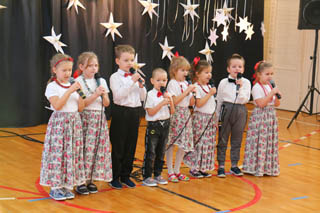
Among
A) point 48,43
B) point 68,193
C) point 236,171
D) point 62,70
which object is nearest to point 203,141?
point 236,171

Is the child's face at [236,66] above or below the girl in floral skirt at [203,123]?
above

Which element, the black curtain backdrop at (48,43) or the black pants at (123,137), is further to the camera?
the black curtain backdrop at (48,43)

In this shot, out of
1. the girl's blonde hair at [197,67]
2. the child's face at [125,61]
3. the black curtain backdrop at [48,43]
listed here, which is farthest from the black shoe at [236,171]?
the black curtain backdrop at [48,43]

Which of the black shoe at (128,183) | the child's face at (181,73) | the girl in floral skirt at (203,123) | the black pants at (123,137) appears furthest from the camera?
the girl in floral skirt at (203,123)

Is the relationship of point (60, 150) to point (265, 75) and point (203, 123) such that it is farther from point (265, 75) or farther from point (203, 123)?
point (265, 75)

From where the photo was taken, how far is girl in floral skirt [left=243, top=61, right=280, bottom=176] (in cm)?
448

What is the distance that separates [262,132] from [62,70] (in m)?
1.96

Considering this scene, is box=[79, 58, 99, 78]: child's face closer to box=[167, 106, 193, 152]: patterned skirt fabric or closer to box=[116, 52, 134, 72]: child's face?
box=[116, 52, 134, 72]: child's face

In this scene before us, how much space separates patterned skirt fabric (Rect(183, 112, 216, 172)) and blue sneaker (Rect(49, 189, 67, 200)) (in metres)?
1.29

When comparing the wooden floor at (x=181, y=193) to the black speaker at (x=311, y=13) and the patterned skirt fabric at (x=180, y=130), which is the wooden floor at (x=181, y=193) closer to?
the patterned skirt fabric at (x=180, y=130)

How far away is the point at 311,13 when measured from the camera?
6.91 metres

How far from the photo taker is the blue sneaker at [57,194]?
141 inches

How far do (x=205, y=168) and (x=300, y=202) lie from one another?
89 cm

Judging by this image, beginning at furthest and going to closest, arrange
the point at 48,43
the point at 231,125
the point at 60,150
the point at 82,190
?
the point at 48,43 → the point at 231,125 → the point at 82,190 → the point at 60,150
